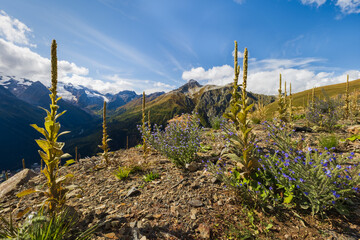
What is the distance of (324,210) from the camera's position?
10.9ft

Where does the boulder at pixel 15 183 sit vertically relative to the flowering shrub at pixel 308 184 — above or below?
below

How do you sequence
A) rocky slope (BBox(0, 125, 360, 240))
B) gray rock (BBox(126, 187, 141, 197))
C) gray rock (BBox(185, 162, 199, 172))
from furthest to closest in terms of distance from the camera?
gray rock (BBox(185, 162, 199, 172))
gray rock (BBox(126, 187, 141, 197))
rocky slope (BBox(0, 125, 360, 240))

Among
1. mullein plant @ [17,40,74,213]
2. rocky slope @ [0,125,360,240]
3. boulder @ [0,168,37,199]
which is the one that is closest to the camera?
rocky slope @ [0,125,360,240]

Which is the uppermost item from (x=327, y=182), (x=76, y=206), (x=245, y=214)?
(x=327, y=182)

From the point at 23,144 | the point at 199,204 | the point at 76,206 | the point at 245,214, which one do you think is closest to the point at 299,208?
the point at 245,214

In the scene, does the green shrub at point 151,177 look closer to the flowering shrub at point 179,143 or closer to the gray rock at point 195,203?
the flowering shrub at point 179,143

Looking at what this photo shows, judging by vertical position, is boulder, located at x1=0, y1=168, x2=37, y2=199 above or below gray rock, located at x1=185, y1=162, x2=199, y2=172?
below

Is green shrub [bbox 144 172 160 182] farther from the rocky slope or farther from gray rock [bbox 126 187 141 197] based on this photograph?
gray rock [bbox 126 187 141 197]

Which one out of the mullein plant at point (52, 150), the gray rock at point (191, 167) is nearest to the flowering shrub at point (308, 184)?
the gray rock at point (191, 167)

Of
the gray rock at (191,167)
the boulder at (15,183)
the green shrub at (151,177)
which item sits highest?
the gray rock at (191,167)

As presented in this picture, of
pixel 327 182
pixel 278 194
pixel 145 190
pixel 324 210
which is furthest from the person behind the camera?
pixel 145 190

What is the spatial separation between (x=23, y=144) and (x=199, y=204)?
25812 cm

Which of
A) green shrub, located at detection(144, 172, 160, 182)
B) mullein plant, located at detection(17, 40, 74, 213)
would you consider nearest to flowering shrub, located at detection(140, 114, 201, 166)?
green shrub, located at detection(144, 172, 160, 182)

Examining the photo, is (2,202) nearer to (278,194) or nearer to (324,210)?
(278,194)
